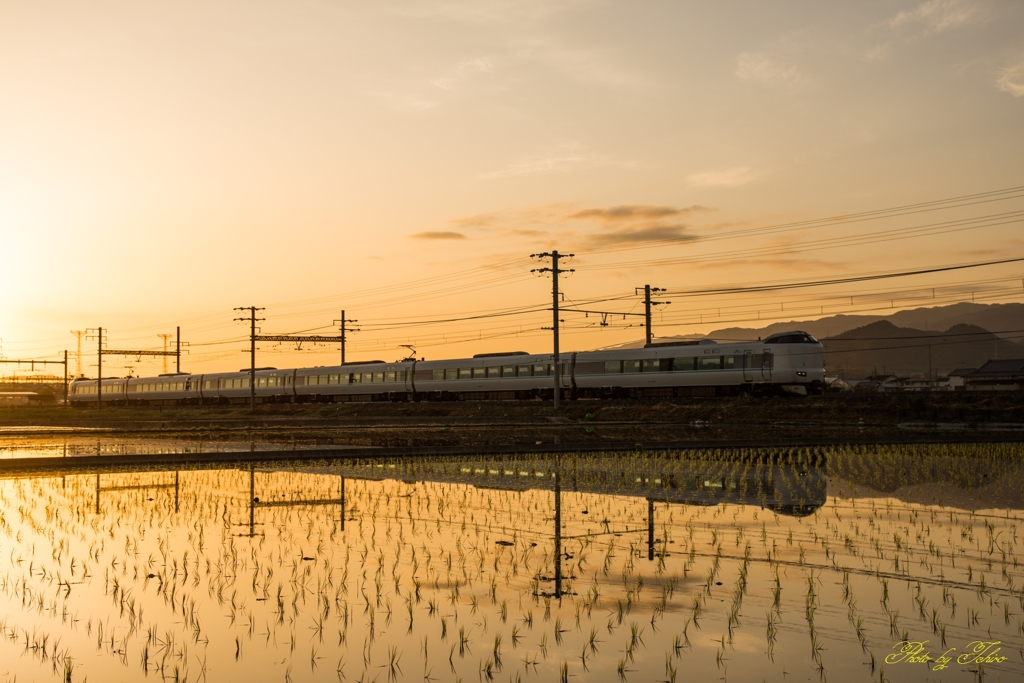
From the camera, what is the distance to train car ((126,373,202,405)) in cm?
9444

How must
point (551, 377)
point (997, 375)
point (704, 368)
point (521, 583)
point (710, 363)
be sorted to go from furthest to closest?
point (997, 375) < point (551, 377) < point (704, 368) < point (710, 363) < point (521, 583)

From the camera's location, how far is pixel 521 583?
31.7 feet

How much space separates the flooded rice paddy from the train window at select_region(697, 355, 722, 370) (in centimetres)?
3219

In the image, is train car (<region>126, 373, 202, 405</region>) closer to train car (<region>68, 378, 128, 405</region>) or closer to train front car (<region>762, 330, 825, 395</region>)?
train car (<region>68, 378, 128, 405</region>)

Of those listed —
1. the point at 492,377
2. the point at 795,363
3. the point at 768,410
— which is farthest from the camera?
the point at 492,377

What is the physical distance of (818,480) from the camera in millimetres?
19203

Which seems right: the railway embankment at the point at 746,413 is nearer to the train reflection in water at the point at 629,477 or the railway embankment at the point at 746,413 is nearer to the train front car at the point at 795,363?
the train front car at the point at 795,363

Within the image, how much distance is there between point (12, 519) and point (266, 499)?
13.7 ft

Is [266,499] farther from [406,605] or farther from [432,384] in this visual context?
[432,384]

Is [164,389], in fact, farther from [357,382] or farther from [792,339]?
[792,339]

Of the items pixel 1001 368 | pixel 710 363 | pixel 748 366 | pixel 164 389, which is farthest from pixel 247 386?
pixel 1001 368

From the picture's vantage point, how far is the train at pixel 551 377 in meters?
48.8

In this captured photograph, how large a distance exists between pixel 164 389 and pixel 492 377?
163 ft

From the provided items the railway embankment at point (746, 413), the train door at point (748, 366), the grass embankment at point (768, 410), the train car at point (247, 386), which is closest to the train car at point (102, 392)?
the train car at point (247, 386)
